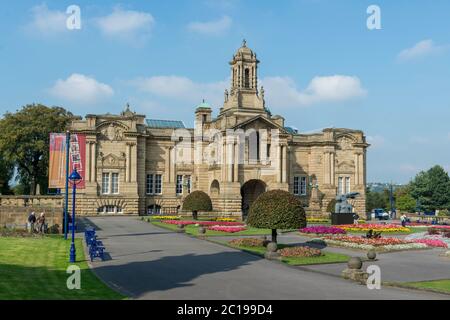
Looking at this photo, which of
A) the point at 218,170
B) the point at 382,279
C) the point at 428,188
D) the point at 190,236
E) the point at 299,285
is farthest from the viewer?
the point at 428,188

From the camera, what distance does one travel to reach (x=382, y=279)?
20359 mm

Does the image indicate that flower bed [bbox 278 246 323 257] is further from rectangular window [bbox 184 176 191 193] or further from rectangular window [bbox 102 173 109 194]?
rectangular window [bbox 184 176 191 193]

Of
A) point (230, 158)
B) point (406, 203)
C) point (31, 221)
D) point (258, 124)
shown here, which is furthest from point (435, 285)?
point (406, 203)

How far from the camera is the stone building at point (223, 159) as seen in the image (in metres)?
62.2

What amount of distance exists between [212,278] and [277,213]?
9042mm

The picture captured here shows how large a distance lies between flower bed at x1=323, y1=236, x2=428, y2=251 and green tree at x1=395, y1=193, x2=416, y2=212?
200 ft

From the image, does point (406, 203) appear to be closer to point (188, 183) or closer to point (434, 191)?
point (434, 191)

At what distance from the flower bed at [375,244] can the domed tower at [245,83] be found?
36.6 meters

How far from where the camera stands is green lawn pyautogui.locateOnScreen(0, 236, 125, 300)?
15.4 m

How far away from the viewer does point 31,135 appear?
66562 mm

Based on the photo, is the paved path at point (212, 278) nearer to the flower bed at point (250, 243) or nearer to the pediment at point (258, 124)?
the flower bed at point (250, 243)
